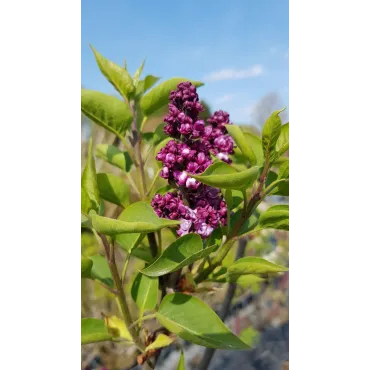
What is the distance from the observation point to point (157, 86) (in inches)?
19.0

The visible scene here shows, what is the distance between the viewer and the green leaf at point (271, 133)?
38 cm

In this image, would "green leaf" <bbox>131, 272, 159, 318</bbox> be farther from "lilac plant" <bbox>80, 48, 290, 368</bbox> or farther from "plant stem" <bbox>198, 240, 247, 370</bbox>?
"plant stem" <bbox>198, 240, 247, 370</bbox>

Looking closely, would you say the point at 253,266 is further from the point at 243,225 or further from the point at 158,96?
the point at 158,96

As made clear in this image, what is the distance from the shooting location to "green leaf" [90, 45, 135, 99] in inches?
18.8

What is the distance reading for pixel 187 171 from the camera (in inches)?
14.8

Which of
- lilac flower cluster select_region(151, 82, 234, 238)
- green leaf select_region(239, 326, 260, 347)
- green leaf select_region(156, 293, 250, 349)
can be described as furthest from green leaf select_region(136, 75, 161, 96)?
green leaf select_region(239, 326, 260, 347)

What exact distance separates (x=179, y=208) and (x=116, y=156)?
0.57 feet

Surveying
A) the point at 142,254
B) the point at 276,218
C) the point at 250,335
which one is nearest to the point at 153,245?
the point at 142,254

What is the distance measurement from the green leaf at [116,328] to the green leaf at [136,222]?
123 millimetres

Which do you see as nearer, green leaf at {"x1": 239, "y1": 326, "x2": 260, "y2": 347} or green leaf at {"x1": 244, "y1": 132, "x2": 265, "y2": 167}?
green leaf at {"x1": 244, "y1": 132, "x2": 265, "y2": 167}
